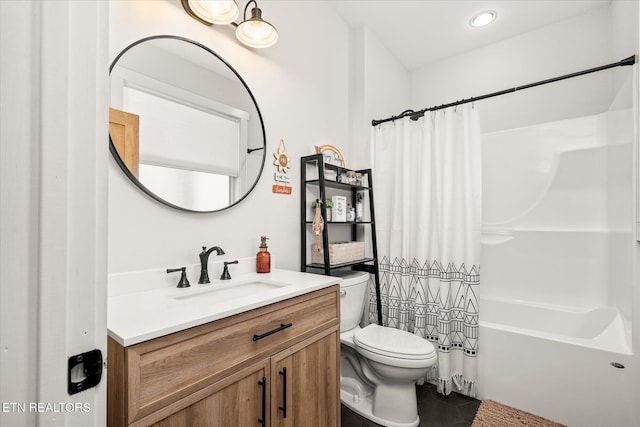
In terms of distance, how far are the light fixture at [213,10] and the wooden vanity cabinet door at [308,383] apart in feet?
4.81

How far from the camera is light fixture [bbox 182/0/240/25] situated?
1.28 m

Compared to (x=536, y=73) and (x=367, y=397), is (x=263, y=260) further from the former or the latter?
(x=536, y=73)

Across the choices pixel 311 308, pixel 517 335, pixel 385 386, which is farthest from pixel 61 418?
pixel 517 335

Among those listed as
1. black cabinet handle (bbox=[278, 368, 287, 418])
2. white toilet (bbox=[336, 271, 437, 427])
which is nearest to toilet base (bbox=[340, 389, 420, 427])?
white toilet (bbox=[336, 271, 437, 427])

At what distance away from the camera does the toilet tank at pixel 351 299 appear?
183cm

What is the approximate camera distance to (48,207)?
440 millimetres

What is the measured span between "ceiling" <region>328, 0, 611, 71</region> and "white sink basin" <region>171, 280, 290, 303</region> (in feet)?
6.91

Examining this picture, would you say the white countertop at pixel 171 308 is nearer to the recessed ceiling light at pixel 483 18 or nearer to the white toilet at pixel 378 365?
the white toilet at pixel 378 365

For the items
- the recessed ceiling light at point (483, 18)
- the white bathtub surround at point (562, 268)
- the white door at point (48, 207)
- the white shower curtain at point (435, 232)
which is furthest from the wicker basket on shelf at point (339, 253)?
the recessed ceiling light at point (483, 18)

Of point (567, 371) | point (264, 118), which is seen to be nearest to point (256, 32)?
point (264, 118)

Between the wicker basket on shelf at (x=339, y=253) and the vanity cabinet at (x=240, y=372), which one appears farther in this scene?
the wicker basket on shelf at (x=339, y=253)

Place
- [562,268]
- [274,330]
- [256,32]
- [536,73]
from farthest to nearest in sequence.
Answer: [536,73] < [562,268] < [256,32] < [274,330]

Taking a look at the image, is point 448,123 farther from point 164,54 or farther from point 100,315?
point 100,315

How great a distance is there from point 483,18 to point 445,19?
305mm
